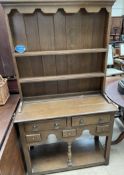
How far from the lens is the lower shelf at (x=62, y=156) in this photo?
1.72 metres

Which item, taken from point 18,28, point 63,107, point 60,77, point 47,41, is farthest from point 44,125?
point 18,28

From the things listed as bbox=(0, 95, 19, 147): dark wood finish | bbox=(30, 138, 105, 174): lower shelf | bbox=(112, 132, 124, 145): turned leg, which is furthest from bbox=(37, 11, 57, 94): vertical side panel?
bbox=(112, 132, 124, 145): turned leg

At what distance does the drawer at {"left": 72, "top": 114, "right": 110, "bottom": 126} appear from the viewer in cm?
146

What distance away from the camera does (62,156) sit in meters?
1.84

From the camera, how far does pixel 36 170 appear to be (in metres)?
1.68

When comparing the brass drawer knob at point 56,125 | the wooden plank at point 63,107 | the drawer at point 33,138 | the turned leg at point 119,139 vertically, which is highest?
the wooden plank at point 63,107

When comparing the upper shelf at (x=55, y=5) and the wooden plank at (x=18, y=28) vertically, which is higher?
the upper shelf at (x=55, y=5)

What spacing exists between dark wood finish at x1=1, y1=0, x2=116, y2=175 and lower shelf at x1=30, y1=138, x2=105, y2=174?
0.04ft

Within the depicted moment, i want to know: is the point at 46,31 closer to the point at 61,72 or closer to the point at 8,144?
the point at 61,72

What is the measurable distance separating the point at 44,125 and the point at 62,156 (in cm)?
66

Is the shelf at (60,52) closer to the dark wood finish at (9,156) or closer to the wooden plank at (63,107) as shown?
the wooden plank at (63,107)

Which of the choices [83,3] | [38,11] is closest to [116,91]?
[83,3]

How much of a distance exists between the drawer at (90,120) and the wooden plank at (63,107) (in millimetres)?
64

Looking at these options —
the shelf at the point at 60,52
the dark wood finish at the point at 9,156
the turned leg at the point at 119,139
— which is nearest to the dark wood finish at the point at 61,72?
the shelf at the point at 60,52
